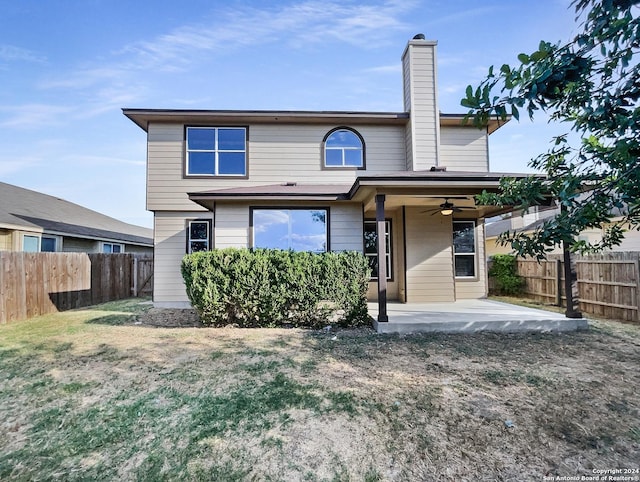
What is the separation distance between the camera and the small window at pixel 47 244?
12312mm

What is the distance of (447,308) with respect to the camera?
8133mm

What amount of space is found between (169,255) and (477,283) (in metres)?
9.43

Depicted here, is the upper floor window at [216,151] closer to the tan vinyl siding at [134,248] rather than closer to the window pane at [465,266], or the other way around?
the window pane at [465,266]

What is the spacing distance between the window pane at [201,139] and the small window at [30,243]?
23.6 ft

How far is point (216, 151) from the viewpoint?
10.0 metres

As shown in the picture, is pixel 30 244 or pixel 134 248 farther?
pixel 134 248

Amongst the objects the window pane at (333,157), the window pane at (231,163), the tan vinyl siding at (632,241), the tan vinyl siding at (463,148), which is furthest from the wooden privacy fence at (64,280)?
the tan vinyl siding at (632,241)

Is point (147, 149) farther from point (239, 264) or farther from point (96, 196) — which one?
point (96, 196)

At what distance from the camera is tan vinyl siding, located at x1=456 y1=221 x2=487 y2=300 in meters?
10.1

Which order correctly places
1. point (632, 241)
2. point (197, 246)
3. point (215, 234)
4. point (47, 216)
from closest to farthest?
1. point (215, 234)
2. point (197, 246)
3. point (47, 216)
4. point (632, 241)

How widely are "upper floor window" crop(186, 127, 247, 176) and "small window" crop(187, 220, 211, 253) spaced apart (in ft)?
4.99

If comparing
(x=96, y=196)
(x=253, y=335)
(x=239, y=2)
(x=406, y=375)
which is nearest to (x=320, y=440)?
(x=406, y=375)

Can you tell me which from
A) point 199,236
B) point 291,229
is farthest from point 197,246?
point 291,229

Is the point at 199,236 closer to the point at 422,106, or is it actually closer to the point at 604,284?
the point at 422,106
